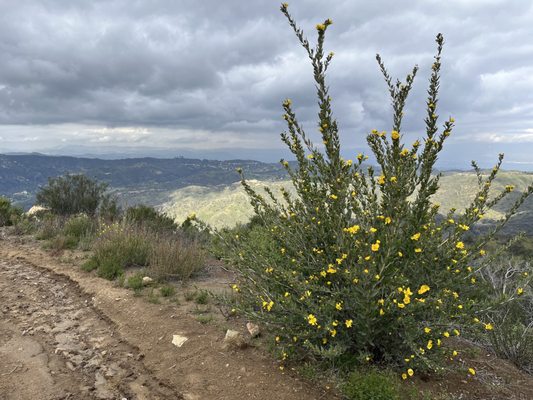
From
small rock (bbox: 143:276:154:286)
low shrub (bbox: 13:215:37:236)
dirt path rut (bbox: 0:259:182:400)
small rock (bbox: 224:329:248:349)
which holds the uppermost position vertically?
small rock (bbox: 224:329:248:349)

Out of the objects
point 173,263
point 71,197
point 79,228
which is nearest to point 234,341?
point 173,263

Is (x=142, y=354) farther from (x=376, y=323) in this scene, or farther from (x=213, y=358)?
(x=376, y=323)

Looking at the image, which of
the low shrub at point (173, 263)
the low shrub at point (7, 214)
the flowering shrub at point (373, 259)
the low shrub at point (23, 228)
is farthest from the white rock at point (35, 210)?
the flowering shrub at point (373, 259)

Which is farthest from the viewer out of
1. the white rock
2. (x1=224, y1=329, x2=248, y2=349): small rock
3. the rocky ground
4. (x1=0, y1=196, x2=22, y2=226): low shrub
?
the white rock

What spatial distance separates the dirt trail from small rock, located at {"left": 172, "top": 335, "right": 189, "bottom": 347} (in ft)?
0.22

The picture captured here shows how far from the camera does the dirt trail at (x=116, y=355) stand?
3.73 metres

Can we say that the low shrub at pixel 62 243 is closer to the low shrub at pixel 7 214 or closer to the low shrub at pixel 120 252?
the low shrub at pixel 120 252

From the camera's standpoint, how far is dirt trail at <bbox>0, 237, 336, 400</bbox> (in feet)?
12.2

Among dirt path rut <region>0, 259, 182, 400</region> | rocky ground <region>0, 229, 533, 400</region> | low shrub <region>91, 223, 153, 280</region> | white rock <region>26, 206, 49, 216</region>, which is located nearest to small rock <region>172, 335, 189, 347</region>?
rocky ground <region>0, 229, 533, 400</region>

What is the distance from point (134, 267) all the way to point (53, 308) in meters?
2.24

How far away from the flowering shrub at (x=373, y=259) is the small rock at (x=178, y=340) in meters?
0.94

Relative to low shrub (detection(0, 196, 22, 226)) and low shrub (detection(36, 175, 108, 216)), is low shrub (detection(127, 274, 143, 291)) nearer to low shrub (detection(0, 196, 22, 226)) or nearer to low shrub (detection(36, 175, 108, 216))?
low shrub (detection(0, 196, 22, 226))

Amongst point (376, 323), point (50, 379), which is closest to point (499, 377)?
point (376, 323)

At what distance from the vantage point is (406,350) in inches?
152
